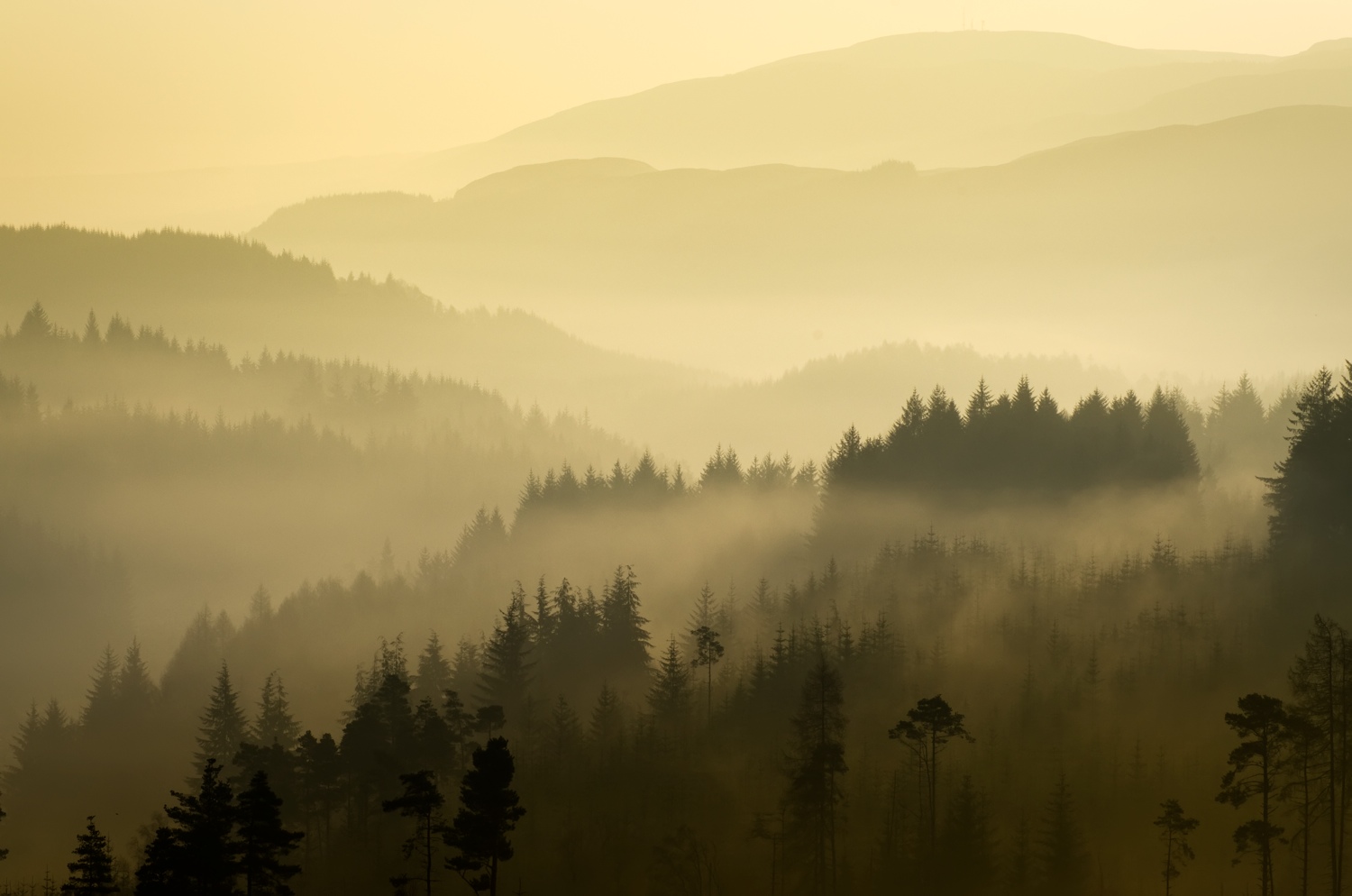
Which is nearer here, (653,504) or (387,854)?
(387,854)

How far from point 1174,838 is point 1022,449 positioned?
54.3 meters

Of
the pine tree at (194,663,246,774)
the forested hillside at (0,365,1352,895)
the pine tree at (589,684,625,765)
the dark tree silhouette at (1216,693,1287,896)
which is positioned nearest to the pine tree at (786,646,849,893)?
the forested hillside at (0,365,1352,895)

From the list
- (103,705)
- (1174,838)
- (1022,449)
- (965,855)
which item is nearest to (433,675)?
(1022,449)

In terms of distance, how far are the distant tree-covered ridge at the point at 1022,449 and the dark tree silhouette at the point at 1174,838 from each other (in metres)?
46.3

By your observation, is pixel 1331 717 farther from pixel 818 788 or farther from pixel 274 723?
pixel 274 723

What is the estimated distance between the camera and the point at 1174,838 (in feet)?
234

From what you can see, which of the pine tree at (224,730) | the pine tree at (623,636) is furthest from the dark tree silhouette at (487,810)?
the pine tree at (224,730)

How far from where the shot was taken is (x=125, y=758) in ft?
495

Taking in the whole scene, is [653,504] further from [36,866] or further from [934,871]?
[934,871]

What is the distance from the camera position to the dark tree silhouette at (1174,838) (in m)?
69.7

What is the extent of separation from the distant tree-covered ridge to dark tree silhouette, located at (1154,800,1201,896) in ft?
152

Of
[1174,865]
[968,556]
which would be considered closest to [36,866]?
[968,556]

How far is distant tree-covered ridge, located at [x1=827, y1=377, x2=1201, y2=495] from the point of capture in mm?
115688

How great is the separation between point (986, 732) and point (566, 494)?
8474cm
